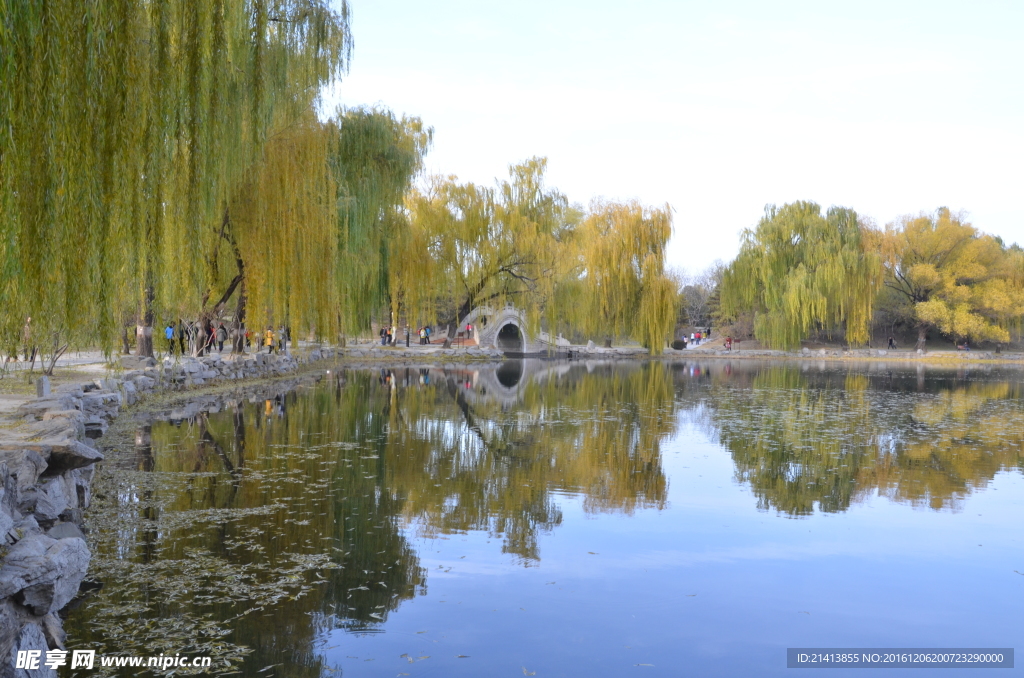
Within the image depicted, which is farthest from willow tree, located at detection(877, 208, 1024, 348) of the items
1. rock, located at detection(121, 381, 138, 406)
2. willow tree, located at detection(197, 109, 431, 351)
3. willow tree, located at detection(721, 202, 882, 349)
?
rock, located at detection(121, 381, 138, 406)

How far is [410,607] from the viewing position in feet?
15.2

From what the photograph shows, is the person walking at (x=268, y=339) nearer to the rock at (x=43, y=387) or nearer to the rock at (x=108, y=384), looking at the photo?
the rock at (x=108, y=384)

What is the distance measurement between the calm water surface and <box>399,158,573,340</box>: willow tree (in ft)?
62.2

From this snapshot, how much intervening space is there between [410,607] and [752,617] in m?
2.01

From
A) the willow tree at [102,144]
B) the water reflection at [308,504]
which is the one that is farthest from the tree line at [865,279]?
the willow tree at [102,144]

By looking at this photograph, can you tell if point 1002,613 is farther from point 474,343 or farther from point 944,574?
point 474,343

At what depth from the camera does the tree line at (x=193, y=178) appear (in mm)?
3818

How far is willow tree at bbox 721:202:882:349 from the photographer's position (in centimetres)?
3662

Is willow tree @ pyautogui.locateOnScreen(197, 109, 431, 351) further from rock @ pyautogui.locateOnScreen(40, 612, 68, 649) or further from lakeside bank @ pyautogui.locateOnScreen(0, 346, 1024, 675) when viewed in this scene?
rock @ pyautogui.locateOnScreen(40, 612, 68, 649)

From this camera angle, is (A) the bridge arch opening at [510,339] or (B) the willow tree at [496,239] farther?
(A) the bridge arch opening at [510,339]

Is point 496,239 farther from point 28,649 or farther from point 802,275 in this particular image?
point 28,649

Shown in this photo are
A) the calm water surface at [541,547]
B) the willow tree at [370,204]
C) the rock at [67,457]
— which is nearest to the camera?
the calm water surface at [541,547]

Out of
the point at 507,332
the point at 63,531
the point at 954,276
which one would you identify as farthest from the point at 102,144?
the point at 954,276

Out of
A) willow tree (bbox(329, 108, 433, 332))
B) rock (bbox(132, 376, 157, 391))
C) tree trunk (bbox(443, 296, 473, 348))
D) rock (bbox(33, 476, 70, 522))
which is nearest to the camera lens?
rock (bbox(33, 476, 70, 522))
